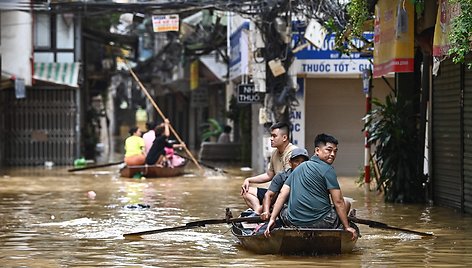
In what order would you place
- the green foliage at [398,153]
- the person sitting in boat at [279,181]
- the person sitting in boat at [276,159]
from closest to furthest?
the person sitting in boat at [279,181] < the person sitting in boat at [276,159] < the green foliage at [398,153]

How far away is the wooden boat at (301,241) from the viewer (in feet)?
33.8

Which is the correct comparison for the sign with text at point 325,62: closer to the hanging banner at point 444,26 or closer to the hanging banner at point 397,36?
the hanging banner at point 397,36

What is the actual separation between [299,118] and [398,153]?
298 inches

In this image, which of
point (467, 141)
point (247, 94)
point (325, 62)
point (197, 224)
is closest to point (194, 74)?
point (247, 94)

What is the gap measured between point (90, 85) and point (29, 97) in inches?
411

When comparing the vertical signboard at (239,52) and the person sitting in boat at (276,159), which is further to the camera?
the vertical signboard at (239,52)

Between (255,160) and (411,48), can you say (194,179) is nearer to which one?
(255,160)

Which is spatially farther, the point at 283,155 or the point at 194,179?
the point at 194,179

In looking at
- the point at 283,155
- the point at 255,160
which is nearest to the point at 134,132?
the point at 255,160

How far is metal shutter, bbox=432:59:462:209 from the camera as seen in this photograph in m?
15.9

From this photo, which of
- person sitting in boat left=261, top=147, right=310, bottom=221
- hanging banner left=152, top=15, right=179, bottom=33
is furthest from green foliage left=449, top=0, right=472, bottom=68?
hanging banner left=152, top=15, right=179, bottom=33

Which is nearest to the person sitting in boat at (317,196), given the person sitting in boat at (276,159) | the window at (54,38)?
the person sitting in boat at (276,159)

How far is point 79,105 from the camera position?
105 feet

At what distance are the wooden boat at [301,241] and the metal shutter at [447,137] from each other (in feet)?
18.4
